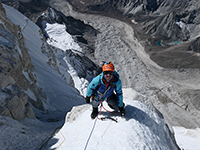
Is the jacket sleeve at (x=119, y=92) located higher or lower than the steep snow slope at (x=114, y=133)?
higher

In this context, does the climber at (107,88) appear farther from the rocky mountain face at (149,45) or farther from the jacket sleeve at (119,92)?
the rocky mountain face at (149,45)

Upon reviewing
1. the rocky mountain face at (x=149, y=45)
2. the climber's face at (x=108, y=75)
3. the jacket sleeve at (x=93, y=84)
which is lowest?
the rocky mountain face at (x=149, y=45)

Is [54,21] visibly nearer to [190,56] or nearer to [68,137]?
[190,56]

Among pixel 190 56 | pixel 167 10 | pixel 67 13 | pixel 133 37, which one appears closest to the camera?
pixel 190 56

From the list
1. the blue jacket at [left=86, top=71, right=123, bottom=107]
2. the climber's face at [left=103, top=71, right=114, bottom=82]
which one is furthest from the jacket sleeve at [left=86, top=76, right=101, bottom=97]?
the climber's face at [left=103, top=71, right=114, bottom=82]

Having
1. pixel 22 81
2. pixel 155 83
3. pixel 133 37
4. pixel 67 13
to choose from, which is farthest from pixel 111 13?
pixel 22 81

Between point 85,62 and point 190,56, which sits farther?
point 190,56

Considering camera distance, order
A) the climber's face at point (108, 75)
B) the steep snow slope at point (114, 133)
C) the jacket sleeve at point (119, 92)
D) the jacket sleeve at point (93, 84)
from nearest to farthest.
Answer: the steep snow slope at point (114, 133) → the climber's face at point (108, 75) → the jacket sleeve at point (93, 84) → the jacket sleeve at point (119, 92)

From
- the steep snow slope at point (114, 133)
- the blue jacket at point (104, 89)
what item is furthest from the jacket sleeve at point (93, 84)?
the steep snow slope at point (114, 133)
